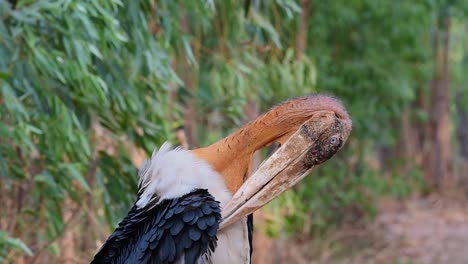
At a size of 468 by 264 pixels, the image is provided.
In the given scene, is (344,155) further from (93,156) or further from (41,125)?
(41,125)

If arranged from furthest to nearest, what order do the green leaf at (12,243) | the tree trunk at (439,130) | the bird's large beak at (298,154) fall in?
the tree trunk at (439,130)
the green leaf at (12,243)
the bird's large beak at (298,154)

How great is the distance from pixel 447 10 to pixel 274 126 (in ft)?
26.4

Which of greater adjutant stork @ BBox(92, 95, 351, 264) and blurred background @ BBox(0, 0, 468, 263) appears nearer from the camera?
greater adjutant stork @ BBox(92, 95, 351, 264)

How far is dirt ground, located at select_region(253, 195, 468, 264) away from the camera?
949cm

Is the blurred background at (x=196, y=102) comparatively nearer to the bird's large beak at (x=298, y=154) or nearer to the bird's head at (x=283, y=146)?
the bird's head at (x=283, y=146)

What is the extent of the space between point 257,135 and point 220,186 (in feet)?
0.91

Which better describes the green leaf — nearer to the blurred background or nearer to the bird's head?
the blurred background

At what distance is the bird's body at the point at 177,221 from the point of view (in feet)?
11.3

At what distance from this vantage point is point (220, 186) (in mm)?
3693

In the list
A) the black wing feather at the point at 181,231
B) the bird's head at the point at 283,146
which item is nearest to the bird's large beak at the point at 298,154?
the bird's head at the point at 283,146

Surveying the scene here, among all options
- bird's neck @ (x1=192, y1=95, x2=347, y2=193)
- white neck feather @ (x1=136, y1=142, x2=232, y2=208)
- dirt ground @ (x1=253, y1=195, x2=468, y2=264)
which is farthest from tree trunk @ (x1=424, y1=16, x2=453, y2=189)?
white neck feather @ (x1=136, y1=142, x2=232, y2=208)

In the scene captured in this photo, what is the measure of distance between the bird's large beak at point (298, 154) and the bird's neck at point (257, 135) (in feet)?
0.18

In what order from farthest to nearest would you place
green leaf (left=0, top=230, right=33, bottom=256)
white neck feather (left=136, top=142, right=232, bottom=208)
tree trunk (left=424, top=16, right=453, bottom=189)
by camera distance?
1. tree trunk (left=424, top=16, right=453, bottom=189)
2. green leaf (left=0, top=230, right=33, bottom=256)
3. white neck feather (left=136, top=142, right=232, bottom=208)

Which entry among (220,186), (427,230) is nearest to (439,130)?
(427,230)
